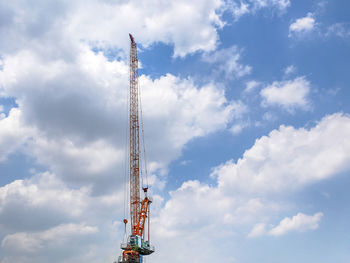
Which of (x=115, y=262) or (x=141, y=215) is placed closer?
(x=115, y=262)

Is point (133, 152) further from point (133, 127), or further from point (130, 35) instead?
point (130, 35)

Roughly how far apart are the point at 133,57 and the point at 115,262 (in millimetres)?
106282

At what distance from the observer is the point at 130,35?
614 feet

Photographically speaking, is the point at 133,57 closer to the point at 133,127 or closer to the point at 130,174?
the point at 133,127

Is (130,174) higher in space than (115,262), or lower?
higher

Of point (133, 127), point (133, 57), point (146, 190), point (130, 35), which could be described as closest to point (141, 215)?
point (146, 190)

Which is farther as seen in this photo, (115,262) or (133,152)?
(133,152)

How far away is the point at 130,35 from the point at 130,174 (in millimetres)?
76342

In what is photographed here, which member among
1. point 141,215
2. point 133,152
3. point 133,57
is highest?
point 133,57

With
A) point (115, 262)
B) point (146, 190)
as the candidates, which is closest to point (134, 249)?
point (115, 262)

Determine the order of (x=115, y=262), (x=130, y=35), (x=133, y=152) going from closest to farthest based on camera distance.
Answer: (x=115, y=262) < (x=133, y=152) < (x=130, y=35)

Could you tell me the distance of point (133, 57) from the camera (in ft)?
609

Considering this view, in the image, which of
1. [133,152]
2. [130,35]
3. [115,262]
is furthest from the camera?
[130,35]

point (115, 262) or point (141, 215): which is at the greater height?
point (141, 215)
